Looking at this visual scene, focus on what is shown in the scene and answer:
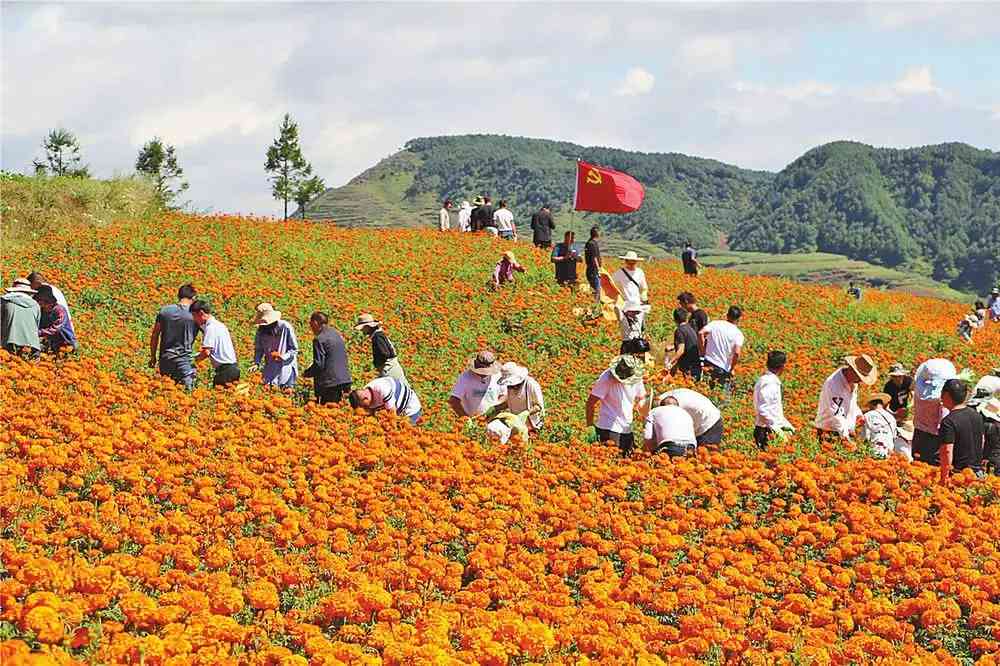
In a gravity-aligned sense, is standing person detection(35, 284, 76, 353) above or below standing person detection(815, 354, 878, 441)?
above

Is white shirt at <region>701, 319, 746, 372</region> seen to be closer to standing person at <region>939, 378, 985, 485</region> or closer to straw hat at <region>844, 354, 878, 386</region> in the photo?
straw hat at <region>844, 354, 878, 386</region>

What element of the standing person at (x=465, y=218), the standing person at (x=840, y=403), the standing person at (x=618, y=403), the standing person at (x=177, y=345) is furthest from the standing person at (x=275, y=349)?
the standing person at (x=465, y=218)

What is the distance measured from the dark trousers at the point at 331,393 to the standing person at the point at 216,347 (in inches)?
36.8

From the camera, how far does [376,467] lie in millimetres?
7996

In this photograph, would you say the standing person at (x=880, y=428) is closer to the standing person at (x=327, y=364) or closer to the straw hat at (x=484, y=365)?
the straw hat at (x=484, y=365)

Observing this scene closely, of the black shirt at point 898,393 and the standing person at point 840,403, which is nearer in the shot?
the standing person at point 840,403

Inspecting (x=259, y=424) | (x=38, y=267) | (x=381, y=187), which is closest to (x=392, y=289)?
(x=38, y=267)

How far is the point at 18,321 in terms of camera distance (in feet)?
33.3

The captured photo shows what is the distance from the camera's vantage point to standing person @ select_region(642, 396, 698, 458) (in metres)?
8.61

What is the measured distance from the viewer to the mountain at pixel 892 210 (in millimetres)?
153875

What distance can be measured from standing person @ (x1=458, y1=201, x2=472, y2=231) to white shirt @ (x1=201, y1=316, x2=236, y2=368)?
1806 cm

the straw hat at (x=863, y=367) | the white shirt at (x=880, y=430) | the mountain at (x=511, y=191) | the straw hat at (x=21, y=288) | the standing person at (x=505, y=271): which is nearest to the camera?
the straw hat at (x=863, y=367)

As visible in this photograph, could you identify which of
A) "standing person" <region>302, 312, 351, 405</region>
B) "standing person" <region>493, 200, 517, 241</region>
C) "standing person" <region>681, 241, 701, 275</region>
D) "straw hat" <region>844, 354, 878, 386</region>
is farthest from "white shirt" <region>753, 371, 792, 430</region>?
"standing person" <region>493, 200, 517, 241</region>

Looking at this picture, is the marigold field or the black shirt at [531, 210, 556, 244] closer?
the marigold field
